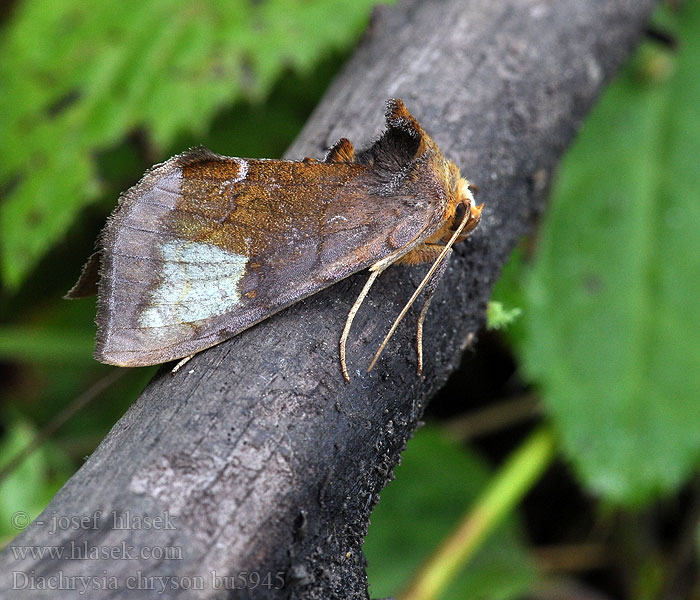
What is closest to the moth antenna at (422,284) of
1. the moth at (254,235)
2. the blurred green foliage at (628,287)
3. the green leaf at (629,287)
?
the moth at (254,235)

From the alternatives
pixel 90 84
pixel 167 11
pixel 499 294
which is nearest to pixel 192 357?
pixel 499 294

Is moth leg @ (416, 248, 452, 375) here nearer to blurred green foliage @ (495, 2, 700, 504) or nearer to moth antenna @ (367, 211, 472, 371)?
moth antenna @ (367, 211, 472, 371)

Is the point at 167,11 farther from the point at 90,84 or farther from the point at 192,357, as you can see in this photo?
the point at 192,357

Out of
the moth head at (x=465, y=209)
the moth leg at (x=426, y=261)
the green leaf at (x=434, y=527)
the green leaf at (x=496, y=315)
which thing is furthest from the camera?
the green leaf at (x=434, y=527)

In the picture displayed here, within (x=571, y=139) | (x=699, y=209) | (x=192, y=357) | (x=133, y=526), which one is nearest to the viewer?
(x=133, y=526)

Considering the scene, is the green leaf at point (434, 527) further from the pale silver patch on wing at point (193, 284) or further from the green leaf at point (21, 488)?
the pale silver patch on wing at point (193, 284)

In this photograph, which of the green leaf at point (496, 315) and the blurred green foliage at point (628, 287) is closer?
the green leaf at point (496, 315)

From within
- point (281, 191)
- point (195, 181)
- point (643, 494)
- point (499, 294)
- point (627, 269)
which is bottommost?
point (643, 494)
